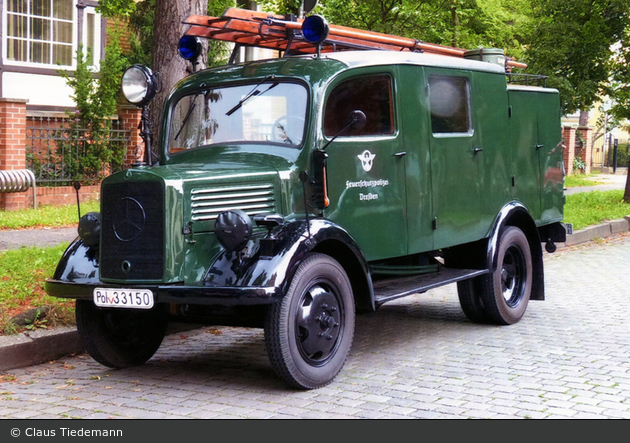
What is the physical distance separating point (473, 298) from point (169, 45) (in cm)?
401

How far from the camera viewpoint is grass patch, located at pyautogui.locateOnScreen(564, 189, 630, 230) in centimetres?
1628

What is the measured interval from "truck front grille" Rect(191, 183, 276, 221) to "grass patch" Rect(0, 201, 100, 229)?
26.0 ft

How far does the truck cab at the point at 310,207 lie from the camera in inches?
217

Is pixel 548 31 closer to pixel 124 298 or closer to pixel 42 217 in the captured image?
pixel 42 217

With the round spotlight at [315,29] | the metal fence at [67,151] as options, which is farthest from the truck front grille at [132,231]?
the metal fence at [67,151]

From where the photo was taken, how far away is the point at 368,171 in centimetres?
652

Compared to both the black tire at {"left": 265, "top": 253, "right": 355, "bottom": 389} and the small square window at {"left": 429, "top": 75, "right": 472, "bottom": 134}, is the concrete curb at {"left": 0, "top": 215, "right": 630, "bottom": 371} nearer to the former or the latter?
the black tire at {"left": 265, "top": 253, "right": 355, "bottom": 389}

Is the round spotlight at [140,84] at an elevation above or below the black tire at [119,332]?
above

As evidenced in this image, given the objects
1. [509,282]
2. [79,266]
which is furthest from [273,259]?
[509,282]

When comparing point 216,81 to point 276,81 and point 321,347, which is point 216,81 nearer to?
point 276,81

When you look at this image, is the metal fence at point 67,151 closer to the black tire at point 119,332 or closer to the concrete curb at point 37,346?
the concrete curb at point 37,346

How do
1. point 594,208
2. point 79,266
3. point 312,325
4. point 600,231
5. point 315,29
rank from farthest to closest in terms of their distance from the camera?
point 594,208, point 600,231, point 315,29, point 79,266, point 312,325

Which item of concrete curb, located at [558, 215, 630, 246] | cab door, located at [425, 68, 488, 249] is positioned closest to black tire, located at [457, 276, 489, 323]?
cab door, located at [425, 68, 488, 249]

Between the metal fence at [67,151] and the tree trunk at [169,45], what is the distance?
26.2 feet
